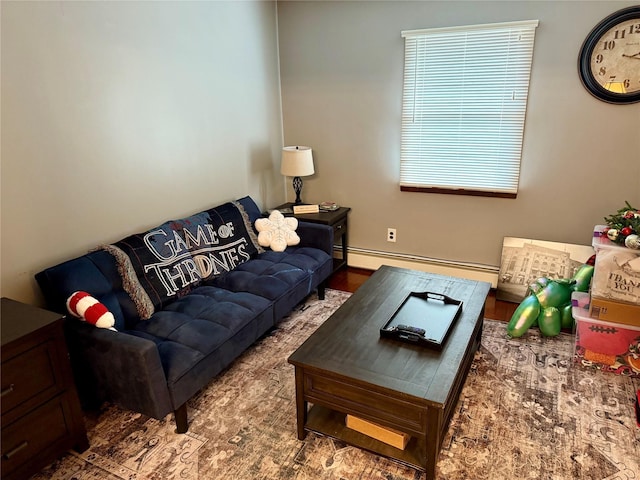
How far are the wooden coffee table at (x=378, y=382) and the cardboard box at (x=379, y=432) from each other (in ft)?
0.07

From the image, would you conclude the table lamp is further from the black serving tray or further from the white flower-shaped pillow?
the black serving tray

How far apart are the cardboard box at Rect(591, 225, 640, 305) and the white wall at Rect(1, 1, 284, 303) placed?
272cm

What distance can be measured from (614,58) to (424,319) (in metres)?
2.28

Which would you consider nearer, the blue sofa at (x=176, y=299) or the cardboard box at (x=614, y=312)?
the blue sofa at (x=176, y=299)

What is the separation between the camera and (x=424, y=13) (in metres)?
3.32

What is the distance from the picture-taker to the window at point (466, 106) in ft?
10.4

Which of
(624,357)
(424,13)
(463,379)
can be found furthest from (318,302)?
(424,13)

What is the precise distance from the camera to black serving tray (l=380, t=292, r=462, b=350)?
2.02m

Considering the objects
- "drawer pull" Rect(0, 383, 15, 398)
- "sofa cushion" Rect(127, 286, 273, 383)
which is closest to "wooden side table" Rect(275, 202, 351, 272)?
A: "sofa cushion" Rect(127, 286, 273, 383)

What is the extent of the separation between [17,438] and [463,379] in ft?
6.99

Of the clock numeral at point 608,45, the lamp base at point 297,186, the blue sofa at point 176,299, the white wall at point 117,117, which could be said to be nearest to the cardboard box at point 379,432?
the blue sofa at point 176,299

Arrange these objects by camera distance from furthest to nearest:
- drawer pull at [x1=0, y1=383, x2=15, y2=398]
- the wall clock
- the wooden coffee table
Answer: the wall clock, the wooden coffee table, drawer pull at [x1=0, y1=383, x2=15, y2=398]

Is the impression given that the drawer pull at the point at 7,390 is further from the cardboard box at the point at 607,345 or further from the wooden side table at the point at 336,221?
the cardboard box at the point at 607,345

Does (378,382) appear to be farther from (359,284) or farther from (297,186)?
(297,186)
